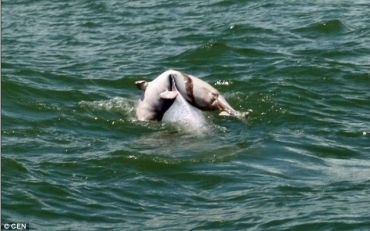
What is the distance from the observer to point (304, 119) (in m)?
12.1

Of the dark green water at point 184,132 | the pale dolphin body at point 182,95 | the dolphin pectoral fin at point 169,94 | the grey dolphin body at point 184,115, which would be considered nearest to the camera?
the dark green water at point 184,132

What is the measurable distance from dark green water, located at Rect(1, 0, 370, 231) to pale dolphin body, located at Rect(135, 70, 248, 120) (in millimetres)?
161

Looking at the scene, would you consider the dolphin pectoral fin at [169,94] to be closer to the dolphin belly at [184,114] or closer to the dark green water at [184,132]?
the dolphin belly at [184,114]

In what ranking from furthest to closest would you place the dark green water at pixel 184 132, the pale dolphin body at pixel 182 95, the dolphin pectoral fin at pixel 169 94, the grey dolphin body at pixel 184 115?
1. the pale dolphin body at pixel 182 95
2. the dolphin pectoral fin at pixel 169 94
3. the grey dolphin body at pixel 184 115
4. the dark green water at pixel 184 132

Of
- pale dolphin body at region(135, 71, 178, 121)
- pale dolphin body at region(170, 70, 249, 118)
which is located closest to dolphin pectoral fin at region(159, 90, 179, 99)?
pale dolphin body at region(135, 71, 178, 121)

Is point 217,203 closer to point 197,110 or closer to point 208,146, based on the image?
point 208,146

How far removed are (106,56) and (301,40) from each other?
2.69 m

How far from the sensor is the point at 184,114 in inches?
457

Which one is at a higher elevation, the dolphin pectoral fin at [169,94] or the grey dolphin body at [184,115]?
the dolphin pectoral fin at [169,94]

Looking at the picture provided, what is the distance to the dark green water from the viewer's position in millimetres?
9172

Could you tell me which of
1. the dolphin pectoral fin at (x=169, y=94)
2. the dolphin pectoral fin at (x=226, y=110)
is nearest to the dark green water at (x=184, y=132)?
the dolphin pectoral fin at (x=226, y=110)

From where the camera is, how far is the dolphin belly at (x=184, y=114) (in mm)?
11502

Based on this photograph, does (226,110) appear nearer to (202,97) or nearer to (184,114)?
(202,97)

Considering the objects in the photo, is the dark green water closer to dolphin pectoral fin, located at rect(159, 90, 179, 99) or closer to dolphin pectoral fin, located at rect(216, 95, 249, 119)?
dolphin pectoral fin, located at rect(216, 95, 249, 119)
